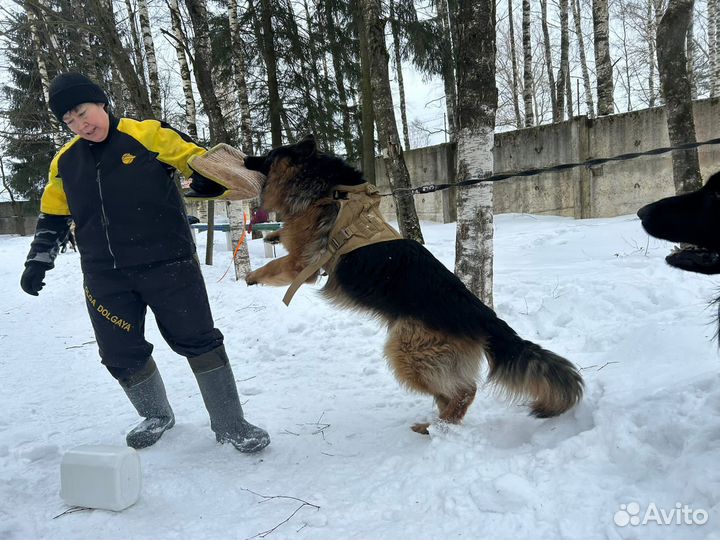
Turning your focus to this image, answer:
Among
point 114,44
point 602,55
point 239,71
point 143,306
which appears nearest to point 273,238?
point 143,306

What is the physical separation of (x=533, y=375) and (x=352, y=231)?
1405 millimetres

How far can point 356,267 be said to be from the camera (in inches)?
115

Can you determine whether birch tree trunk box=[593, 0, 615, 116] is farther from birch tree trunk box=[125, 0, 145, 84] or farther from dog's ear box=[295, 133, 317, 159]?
dog's ear box=[295, 133, 317, 159]

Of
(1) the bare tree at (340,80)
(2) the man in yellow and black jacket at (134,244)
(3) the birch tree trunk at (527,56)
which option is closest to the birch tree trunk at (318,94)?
(1) the bare tree at (340,80)

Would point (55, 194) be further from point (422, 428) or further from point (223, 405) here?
point (422, 428)

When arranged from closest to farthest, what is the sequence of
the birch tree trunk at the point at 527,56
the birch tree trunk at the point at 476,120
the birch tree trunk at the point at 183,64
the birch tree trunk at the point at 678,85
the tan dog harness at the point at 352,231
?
the tan dog harness at the point at 352,231
the birch tree trunk at the point at 476,120
the birch tree trunk at the point at 678,85
the birch tree trunk at the point at 183,64
the birch tree trunk at the point at 527,56

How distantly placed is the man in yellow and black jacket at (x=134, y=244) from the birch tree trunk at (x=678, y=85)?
5917 mm

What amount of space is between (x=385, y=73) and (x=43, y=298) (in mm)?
7820

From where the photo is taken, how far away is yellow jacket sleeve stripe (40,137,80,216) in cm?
280

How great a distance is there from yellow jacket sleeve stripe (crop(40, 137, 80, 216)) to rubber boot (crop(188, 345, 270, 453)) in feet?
4.28

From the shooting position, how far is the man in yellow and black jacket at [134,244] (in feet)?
8.65

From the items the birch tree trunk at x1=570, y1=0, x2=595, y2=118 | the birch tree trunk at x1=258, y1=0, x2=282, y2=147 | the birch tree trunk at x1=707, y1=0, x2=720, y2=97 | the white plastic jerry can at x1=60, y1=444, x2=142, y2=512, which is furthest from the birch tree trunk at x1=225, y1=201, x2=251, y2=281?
the birch tree trunk at x1=570, y1=0, x2=595, y2=118

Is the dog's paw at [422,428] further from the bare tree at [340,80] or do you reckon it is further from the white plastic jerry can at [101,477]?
the bare tree at [340,80]

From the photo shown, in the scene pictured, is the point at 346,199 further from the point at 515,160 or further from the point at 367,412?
the point at 515,160
